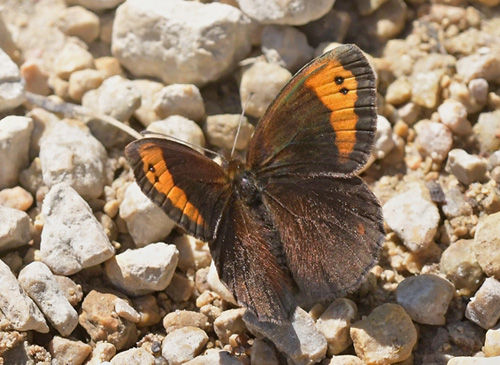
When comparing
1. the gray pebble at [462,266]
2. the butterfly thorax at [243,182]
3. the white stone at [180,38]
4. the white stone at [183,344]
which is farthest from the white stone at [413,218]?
the white stone at [180,38]

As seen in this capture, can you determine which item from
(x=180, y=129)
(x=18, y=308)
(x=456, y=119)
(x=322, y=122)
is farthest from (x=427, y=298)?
(x=18, y=308)

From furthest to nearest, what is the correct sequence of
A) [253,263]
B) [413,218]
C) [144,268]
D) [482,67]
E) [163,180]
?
[482,67]
[413,218]
[144,268]
[253,263]
[163,180]

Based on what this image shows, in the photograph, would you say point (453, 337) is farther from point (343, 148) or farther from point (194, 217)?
point (194, 217)

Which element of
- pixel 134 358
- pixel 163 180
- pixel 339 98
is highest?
pixel 339 98

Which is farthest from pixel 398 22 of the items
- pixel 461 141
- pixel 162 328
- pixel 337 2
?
pixel 162 328

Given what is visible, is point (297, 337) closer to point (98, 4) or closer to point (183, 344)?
point (183, 344)
